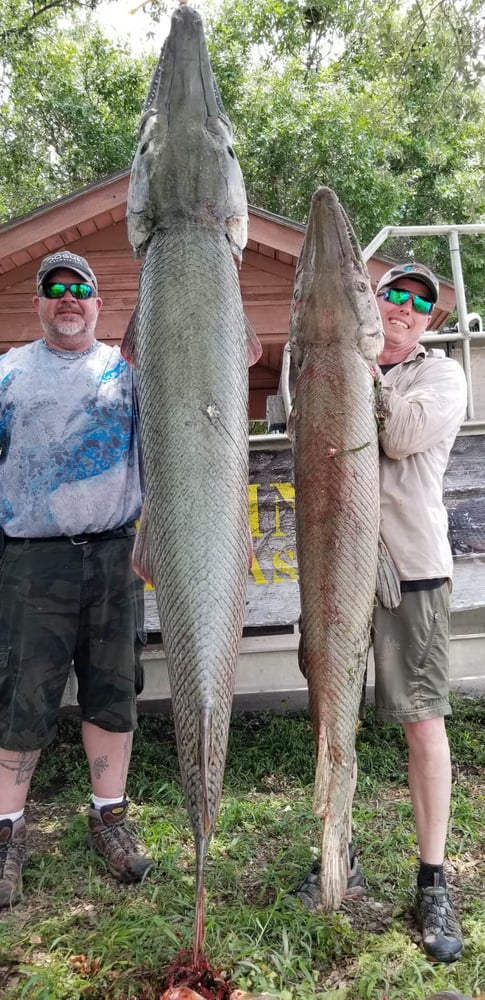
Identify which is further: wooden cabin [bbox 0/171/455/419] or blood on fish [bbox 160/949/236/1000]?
wooden cabin [bbox 0/171/455/419]

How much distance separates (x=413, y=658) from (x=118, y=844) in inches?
67.3

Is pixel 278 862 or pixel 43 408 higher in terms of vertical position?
pixel 43 408

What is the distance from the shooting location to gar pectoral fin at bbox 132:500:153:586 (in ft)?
7.61

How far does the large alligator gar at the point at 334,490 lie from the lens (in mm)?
2400

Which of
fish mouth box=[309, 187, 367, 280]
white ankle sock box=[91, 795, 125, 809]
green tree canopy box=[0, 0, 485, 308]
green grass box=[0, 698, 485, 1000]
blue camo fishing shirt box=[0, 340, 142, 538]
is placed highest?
green tree canopy box=[0, 0, 485, 308]

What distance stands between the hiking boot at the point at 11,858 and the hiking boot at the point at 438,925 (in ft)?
5.70

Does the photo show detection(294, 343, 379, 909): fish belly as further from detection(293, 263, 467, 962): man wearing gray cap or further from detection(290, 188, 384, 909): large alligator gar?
detection(293, 263, 467, 962): man wearing gray cap

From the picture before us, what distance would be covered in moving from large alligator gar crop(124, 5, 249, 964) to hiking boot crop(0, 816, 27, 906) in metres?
1.51

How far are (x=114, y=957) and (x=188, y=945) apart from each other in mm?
286

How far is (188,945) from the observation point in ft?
9.55

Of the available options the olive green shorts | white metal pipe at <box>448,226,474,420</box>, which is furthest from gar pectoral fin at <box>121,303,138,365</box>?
white metal pipe at <box>448,226,474,420</box>

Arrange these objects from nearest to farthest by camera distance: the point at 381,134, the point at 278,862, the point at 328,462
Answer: the point at 328,462, the point at 278,862, the point at 381,134

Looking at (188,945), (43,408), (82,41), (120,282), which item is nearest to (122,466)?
(43,408)

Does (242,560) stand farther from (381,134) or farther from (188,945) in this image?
(381,134)
